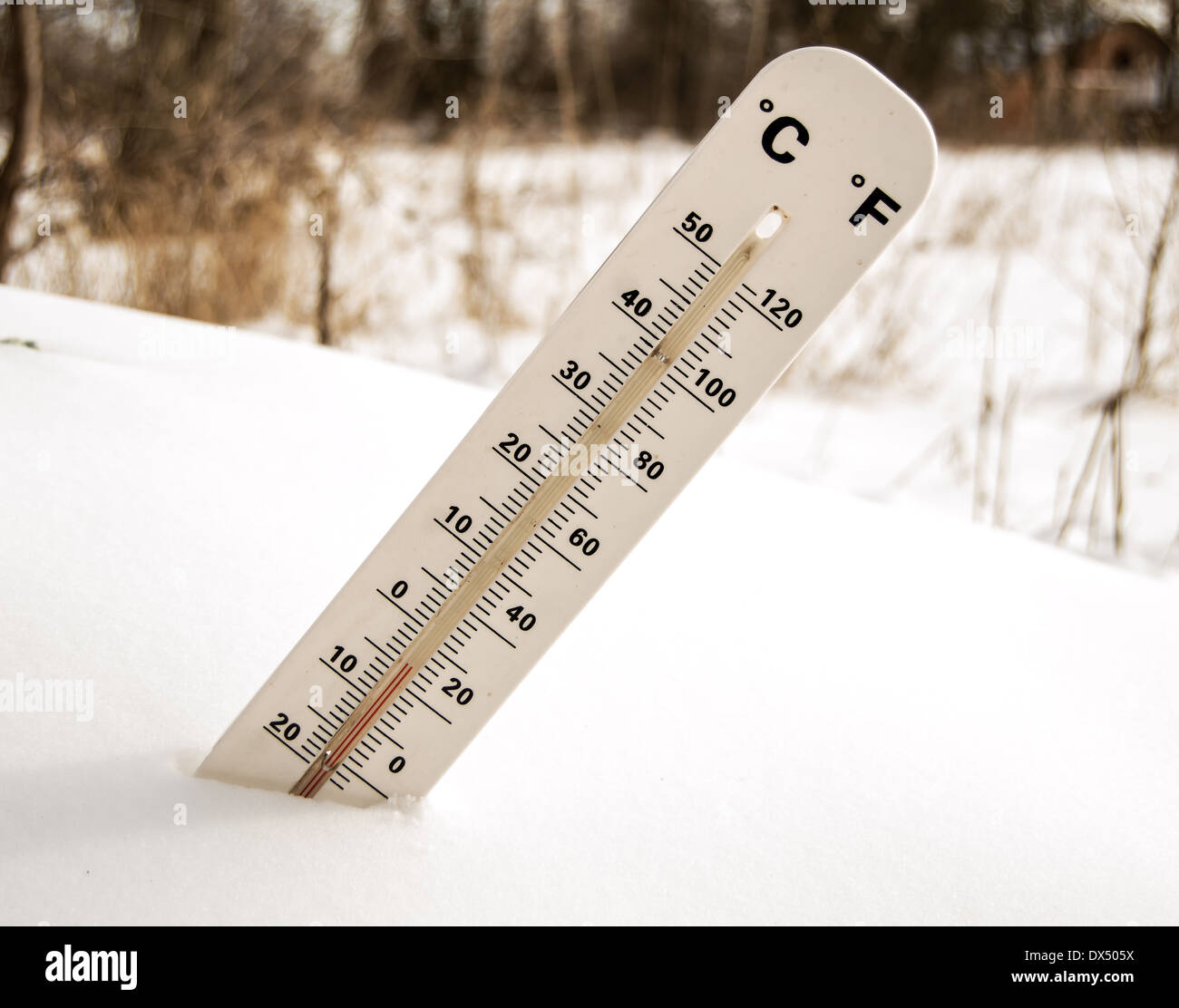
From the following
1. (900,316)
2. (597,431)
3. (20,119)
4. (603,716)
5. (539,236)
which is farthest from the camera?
(539,236)

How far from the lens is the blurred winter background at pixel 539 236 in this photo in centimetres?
345

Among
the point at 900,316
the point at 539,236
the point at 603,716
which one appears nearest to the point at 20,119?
the point at 539,236

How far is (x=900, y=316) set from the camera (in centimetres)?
460

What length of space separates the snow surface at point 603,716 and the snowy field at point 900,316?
1378 mm

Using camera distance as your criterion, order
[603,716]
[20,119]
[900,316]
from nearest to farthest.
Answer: [603,716], [20,119], [900,316]

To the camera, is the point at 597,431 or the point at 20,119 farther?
the point at 20,119

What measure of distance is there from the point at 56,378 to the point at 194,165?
395 centimetres

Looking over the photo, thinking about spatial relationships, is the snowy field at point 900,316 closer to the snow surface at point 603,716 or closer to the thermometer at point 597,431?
the snow surface at point 603,716

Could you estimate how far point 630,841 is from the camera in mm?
1033

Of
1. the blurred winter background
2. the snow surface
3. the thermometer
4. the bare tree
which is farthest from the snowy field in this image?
the thermometer

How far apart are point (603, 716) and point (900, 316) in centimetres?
386

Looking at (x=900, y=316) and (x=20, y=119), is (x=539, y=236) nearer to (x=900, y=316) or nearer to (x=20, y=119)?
(x=900, y=316)

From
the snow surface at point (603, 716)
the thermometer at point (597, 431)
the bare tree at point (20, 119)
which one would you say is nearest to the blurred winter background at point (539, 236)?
the bare tree at point (20, 119)

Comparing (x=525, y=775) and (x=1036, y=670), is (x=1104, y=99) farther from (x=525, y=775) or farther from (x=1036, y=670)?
(x=525, y=775)
